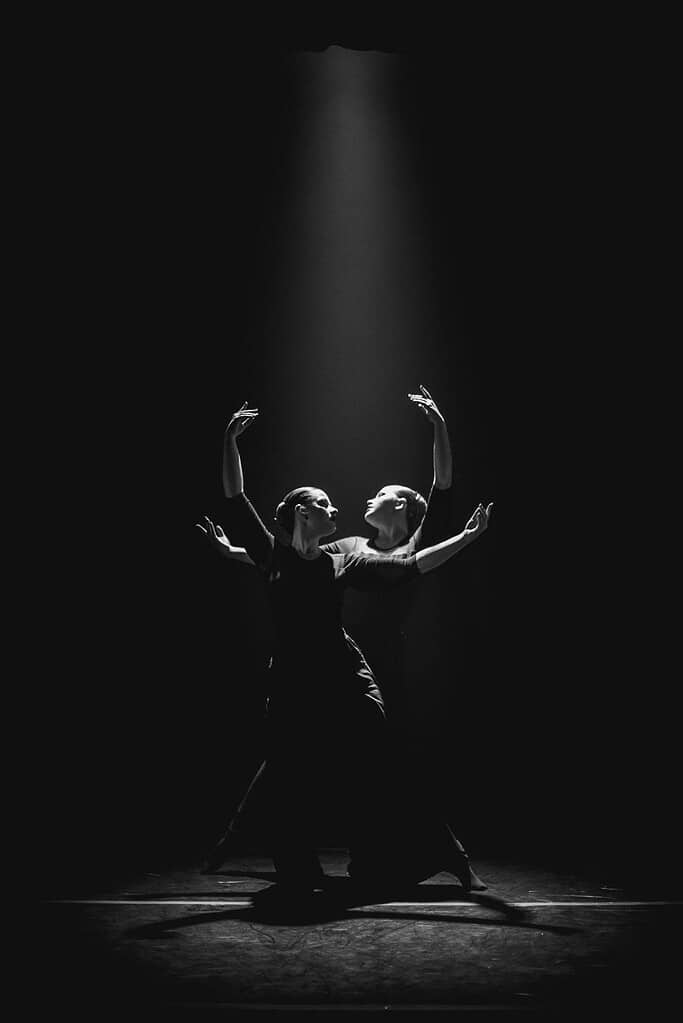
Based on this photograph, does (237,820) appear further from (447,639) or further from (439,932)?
(447,639)

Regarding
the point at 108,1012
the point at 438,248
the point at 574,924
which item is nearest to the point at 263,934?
the point at 108,1012

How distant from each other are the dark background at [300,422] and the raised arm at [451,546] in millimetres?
1287

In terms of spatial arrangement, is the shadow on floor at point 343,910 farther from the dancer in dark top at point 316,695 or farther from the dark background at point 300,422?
the dark background at point 300,422

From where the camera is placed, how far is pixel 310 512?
13.0 ft

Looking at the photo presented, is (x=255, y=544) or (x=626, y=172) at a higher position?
(x=626, y=172)

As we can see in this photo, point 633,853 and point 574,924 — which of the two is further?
point 633,853

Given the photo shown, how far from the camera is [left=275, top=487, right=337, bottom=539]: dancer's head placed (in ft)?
13.0

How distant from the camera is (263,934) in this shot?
133 inches

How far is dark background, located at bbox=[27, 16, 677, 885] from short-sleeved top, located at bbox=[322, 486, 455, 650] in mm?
332

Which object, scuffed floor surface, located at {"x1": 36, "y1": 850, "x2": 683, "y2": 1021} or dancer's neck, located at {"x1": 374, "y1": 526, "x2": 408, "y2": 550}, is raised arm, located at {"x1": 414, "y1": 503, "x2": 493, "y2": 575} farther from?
scuffed floor surface, located at {"x1": 36, "y1": 850, "x2": 683, "y2": 1021}

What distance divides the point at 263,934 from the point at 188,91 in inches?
155

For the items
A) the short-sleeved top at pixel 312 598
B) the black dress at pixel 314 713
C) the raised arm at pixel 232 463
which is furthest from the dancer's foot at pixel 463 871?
the raised arm at pixel 232 463

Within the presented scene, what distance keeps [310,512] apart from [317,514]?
1.1 inches

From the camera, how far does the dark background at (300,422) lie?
17.3 ft
